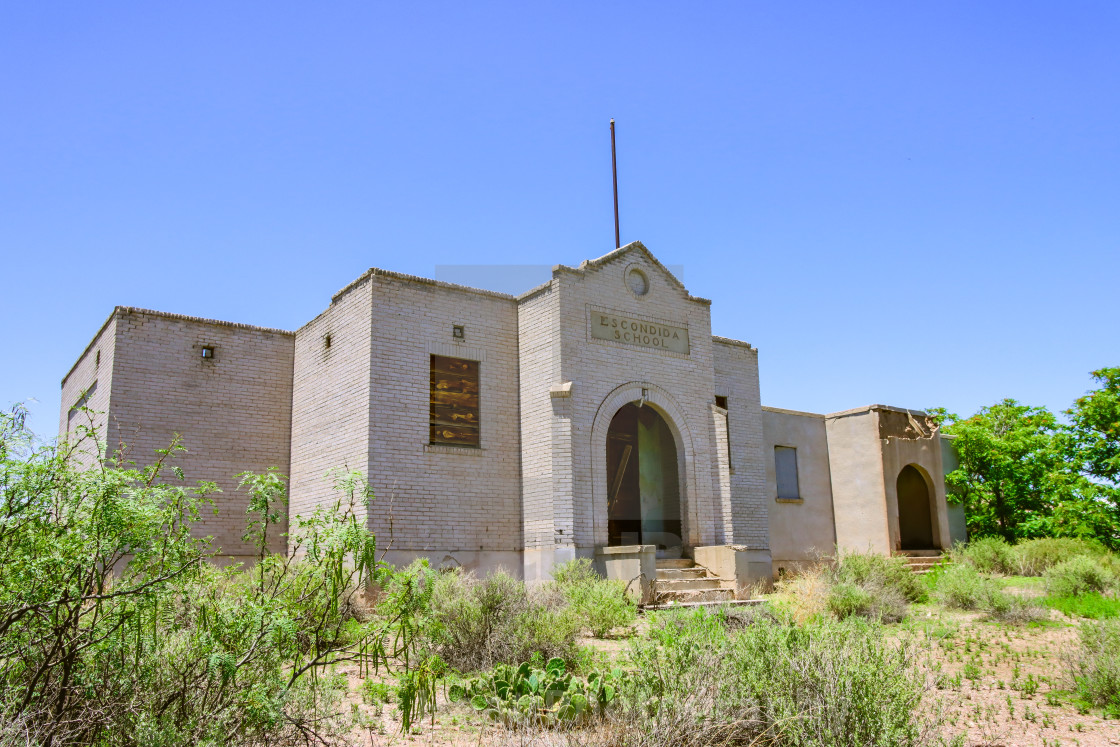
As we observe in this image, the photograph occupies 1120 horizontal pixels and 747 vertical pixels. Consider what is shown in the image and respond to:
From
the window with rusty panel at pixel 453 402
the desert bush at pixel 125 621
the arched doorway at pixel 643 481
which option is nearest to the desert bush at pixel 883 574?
the arched doorway at pixel 643 481

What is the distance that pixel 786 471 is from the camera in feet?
69.8

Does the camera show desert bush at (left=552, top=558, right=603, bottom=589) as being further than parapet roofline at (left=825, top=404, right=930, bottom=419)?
No

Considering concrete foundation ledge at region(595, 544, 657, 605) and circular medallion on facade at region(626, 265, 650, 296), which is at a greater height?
circular medallion on facade at region(626, 265, 650, 296)

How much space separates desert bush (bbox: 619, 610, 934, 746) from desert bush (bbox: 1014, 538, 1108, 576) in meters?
15.3

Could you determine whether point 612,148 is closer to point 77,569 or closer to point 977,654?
point 977,654

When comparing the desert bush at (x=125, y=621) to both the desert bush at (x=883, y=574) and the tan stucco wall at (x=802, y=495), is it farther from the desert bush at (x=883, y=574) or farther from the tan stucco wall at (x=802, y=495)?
the tan stucco wall at (x=802, y=495)

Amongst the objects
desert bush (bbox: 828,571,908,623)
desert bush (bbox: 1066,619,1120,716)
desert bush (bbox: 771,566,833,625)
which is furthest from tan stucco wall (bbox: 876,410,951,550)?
desert bush (bbox: 1066,619,1120,716)

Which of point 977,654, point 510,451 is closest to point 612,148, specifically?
point 510,451

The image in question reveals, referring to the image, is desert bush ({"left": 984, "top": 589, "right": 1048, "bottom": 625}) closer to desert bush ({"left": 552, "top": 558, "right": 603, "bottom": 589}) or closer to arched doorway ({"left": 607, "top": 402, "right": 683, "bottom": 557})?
desert bush ({"left": 552, "top": 558, "right": 603, "bottom": 589})

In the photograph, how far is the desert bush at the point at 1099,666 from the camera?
26.4 feet

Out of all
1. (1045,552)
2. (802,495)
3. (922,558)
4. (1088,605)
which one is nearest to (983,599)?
(1088,605)

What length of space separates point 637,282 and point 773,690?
11882 millimetres

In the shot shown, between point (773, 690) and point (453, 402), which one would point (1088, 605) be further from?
point (453, 402)

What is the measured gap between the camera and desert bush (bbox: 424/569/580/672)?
28.7ft
